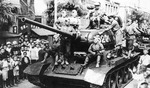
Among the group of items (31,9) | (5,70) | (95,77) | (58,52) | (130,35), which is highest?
(31,9)

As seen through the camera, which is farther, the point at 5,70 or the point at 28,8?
the point at 28,8

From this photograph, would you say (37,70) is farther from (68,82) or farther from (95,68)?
(95,68)

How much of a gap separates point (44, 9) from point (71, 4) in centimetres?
273

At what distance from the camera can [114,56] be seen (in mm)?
9758

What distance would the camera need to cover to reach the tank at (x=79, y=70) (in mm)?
8500

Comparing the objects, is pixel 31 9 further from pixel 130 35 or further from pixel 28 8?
pixel 130 35

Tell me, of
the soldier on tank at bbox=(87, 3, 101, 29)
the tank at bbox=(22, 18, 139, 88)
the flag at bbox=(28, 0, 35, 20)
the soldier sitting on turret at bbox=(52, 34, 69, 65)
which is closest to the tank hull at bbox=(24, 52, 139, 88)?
the tank at bbox=(22, 18, 139, 88)

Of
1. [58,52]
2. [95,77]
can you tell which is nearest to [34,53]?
[58,52]

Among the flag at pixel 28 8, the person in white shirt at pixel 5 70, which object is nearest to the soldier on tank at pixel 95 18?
the person in white shirt at pixel 5 70

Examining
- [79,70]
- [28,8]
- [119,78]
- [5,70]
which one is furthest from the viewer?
[28,8]

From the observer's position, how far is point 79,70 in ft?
29.5

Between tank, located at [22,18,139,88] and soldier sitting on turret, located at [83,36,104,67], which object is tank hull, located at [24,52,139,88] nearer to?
tank, located at [22,18,139,88]

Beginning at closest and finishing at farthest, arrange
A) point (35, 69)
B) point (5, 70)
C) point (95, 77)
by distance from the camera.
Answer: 1. point (95, 77)
2. point (35, 69)
3. point (5, 70)

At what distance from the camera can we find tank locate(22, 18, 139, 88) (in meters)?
8.50
